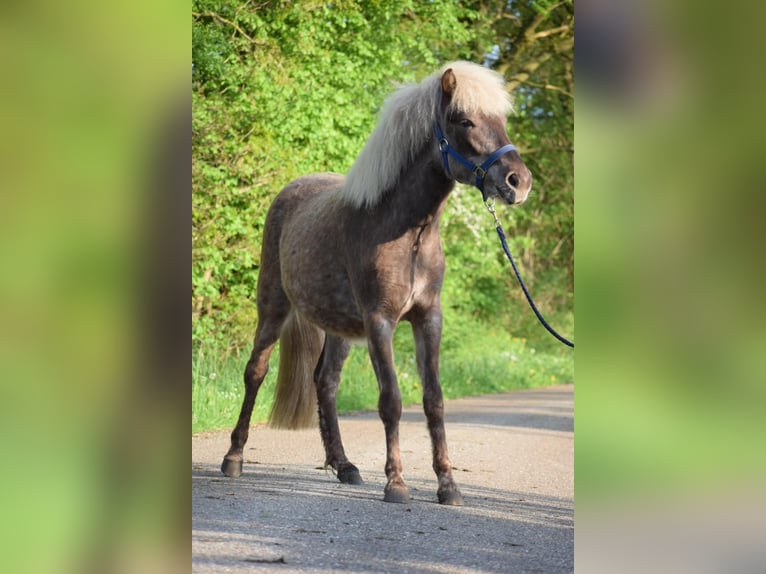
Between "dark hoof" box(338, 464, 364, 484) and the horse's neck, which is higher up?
the horse's neck

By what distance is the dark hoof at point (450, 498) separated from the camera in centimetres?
540

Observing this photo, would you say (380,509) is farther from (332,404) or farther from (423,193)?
(423,193)

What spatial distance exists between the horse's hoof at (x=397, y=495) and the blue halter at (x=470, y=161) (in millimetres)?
1666

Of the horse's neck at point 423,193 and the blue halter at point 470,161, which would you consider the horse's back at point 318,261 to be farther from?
the blue halter at point 470,161

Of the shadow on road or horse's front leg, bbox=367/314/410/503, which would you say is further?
horse's front leg, bbox=367/314/410/503

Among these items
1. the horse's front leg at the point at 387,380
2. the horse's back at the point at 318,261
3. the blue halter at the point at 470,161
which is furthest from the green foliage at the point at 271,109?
the horse's front leg at the point at 387,380

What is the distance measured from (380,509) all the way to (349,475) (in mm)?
1027

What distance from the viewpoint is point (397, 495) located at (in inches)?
210

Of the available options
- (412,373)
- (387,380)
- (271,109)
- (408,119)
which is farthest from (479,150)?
(412,373)

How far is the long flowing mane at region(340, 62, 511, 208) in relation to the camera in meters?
5.35

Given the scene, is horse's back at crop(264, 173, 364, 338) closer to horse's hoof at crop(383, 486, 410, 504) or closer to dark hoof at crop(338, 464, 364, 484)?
dark hoof at crop(338, 464, 364, 484)
